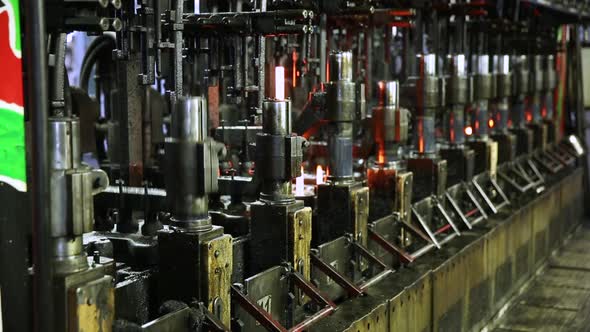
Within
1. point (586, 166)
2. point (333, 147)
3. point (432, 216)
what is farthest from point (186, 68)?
point (586, 166)

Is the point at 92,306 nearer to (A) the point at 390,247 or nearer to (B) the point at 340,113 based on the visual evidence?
(B) the point at 340,113

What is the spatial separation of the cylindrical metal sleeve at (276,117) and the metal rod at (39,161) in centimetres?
163

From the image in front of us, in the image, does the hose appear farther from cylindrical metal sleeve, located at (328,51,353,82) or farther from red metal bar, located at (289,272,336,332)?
red metal bar, located at (289,272,336,332)

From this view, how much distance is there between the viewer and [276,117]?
3461mm

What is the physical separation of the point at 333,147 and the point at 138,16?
1.31m

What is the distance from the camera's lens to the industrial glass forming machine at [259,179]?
2238mm

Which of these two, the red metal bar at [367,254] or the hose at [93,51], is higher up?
the hose at [93,51]

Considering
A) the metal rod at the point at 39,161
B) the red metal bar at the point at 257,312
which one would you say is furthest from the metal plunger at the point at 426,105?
the metal rod at the point at 39,161

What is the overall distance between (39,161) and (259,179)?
1.75m

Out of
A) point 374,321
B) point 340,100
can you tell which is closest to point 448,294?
point 374,321

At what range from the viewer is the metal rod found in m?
1.90

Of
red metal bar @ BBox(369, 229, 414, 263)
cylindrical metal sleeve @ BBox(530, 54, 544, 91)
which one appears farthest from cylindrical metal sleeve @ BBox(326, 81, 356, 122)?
cylindrical metal sleeve @ BBox(530, 54, 544, 91)

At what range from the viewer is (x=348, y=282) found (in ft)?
12.2

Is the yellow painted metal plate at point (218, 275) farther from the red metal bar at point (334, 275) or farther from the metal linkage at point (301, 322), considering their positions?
the red metal bar at point (334, 275)
